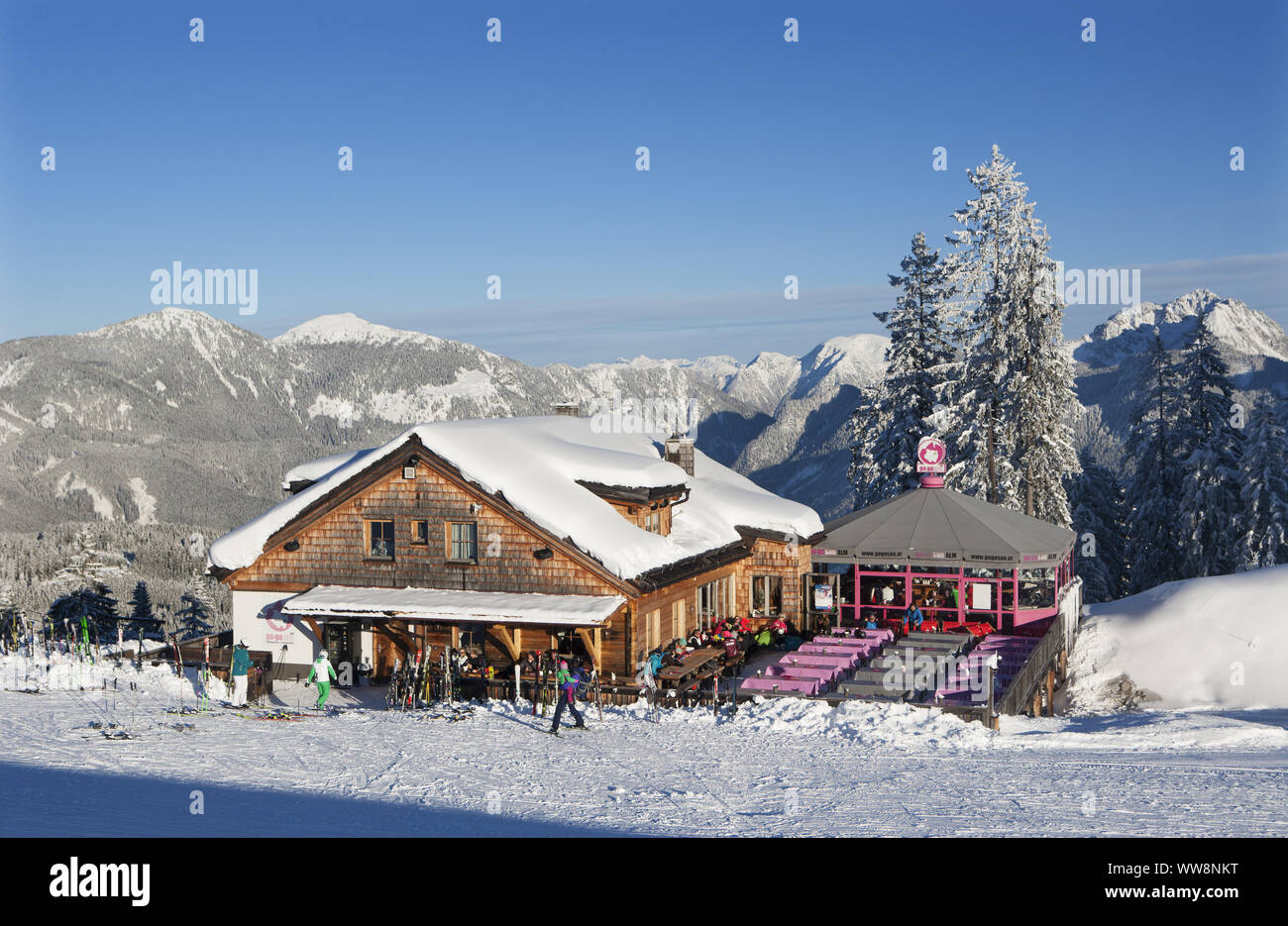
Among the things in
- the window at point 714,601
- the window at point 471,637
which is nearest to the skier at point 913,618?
the window at point 714,601

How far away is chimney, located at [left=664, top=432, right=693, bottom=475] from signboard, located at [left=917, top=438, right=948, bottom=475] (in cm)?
723

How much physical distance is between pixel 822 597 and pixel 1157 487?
26.0 metres

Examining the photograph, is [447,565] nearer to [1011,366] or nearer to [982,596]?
[982,596]

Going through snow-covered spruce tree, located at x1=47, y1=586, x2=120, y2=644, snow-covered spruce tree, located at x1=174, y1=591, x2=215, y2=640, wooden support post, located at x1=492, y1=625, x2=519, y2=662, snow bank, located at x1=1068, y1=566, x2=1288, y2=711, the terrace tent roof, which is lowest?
snow-covered spruce tree, located at x1=174, y1=591, x2=215, y2=640

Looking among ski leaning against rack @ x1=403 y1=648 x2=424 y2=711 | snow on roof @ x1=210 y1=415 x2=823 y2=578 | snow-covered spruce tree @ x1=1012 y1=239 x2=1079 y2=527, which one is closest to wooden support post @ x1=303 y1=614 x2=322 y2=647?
snow on roof @ x1=210 y1=415 x2=823 y2=578

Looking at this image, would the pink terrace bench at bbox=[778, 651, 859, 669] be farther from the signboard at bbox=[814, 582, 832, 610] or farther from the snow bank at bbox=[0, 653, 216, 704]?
the snow bank at bbox=[0, 653, 216, 704]

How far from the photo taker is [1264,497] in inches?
1847

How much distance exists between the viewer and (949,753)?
19.7m

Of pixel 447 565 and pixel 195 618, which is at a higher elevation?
pixel 447 565

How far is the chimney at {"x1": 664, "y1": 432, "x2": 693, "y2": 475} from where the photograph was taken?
121 ft

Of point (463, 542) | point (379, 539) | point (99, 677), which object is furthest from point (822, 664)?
point (99, 677)

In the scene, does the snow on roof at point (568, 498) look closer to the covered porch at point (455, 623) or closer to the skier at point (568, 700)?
the covered porch at point (455, 623)

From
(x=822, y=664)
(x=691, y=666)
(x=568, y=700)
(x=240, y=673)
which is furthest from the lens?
(x=822, y=664)

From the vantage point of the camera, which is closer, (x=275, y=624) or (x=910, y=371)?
(x=275, y=624)
